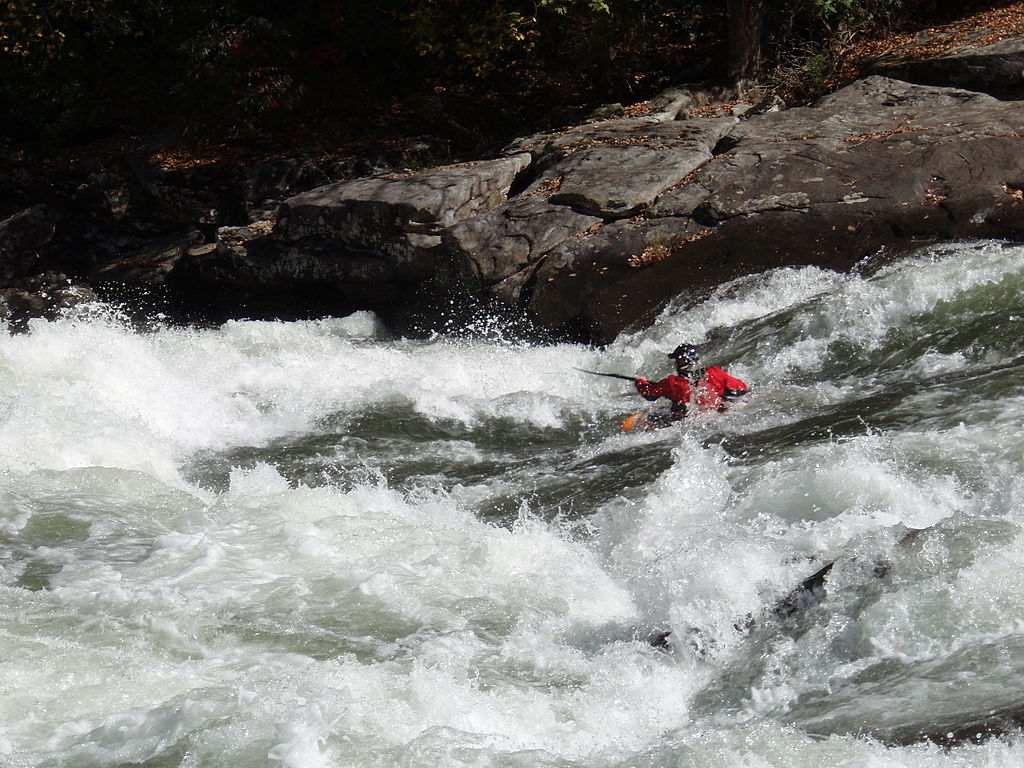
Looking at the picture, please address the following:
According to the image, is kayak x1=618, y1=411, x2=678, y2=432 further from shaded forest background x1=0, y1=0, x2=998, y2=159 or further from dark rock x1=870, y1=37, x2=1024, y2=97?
shaded forest background x1=0, y1=0, x2=998, y2=159

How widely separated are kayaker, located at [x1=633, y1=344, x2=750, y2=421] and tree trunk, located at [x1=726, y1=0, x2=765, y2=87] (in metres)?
7.11

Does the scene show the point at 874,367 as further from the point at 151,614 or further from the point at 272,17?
the point at 272,17

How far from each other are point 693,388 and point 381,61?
10.1m

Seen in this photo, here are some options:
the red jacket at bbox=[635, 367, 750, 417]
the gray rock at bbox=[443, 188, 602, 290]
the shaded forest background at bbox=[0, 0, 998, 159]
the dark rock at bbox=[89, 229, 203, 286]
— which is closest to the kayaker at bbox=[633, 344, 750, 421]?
the red jacket at bbox=[635, 367, 750, 417]

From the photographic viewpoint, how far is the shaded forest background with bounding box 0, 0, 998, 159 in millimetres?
13805

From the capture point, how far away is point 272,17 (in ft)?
48.2

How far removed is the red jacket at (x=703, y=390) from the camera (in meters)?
7.48

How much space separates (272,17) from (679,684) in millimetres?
12858

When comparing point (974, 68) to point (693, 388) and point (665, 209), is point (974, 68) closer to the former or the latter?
point (665, 209)

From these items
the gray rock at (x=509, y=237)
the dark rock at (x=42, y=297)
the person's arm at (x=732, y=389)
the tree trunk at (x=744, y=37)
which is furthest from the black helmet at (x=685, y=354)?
the dark rock at (x=42, y=297)

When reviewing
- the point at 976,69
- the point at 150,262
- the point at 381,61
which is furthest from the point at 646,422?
the point at 381,61

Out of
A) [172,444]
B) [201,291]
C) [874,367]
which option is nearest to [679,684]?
[874,367]

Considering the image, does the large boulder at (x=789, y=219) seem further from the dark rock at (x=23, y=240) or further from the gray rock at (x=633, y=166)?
the dark rock at (x=23, y=240)

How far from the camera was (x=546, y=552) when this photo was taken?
5754 millimetres
